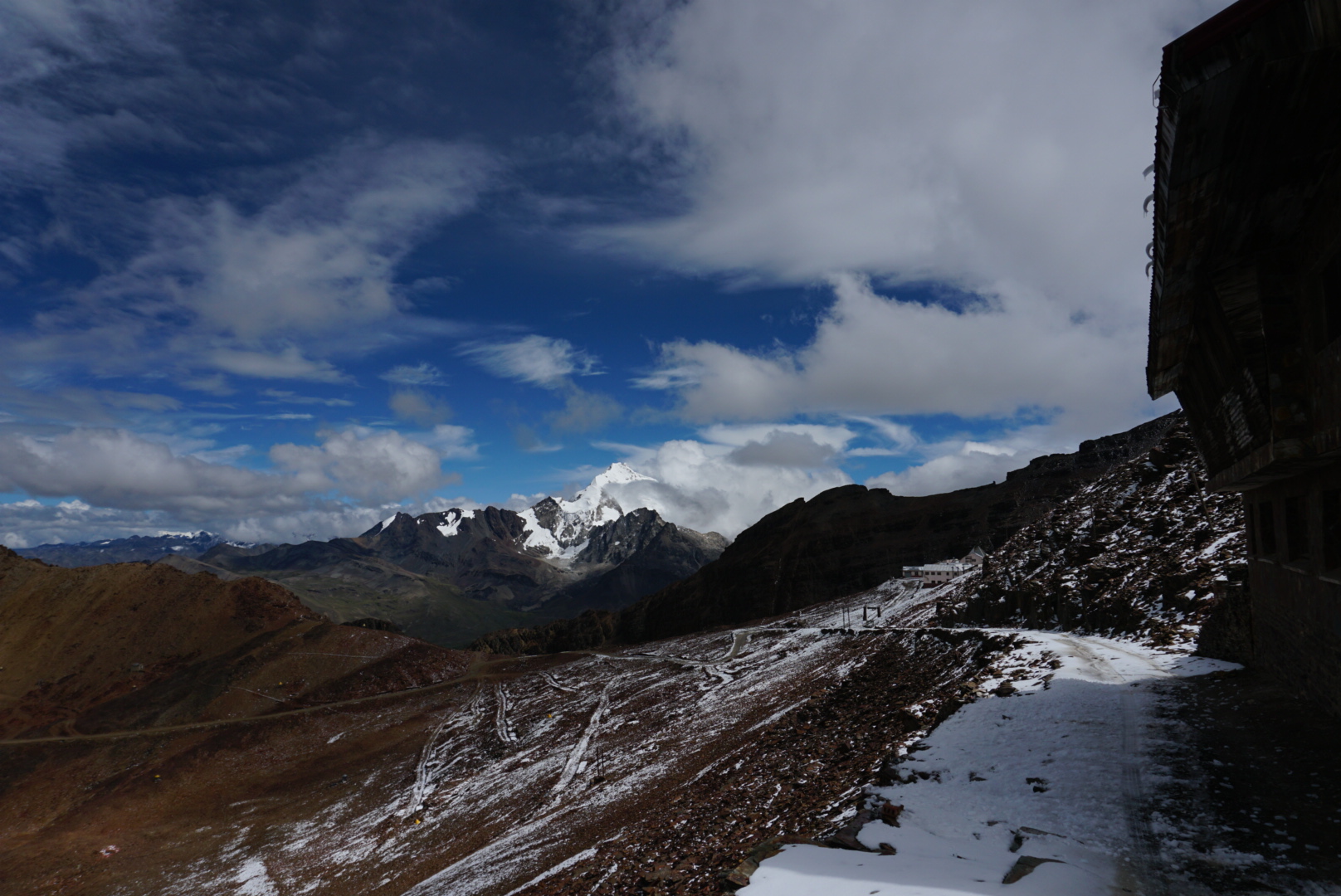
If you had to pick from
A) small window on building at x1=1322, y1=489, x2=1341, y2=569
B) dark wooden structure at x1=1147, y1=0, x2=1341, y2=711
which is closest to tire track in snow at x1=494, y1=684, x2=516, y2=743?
dark wooden structure at x1=1147, y1=0, x2=1341, y2=711

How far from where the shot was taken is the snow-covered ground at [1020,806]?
7.12m

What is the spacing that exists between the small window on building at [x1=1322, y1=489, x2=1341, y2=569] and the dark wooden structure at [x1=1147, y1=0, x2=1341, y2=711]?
0.03m

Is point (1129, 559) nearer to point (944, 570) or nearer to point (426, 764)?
point (426, 764)

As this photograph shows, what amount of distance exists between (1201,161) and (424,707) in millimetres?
68162

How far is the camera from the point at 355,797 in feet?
128

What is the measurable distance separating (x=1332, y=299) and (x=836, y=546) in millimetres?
108872

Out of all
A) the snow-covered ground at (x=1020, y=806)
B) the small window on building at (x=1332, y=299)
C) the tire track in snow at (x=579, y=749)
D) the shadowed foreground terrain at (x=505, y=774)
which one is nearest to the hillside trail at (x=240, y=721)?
the shadowed foreground terrain at (x=505, y=774)

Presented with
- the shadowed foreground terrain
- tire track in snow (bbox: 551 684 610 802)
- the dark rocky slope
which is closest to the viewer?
the shadowed foreground terrain

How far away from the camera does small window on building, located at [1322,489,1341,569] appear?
10.4 metres

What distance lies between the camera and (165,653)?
7231 centimetres

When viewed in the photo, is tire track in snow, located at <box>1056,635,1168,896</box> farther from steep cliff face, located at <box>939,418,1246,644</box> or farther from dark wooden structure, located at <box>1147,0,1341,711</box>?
steep cliff face, located at <box>939,418,1246,644</box>

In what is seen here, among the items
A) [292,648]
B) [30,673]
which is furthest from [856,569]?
[30,673]

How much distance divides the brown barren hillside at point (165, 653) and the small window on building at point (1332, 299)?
78241 millimetres

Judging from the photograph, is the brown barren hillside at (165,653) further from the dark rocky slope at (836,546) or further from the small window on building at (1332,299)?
the small window on building at (1332,299)
